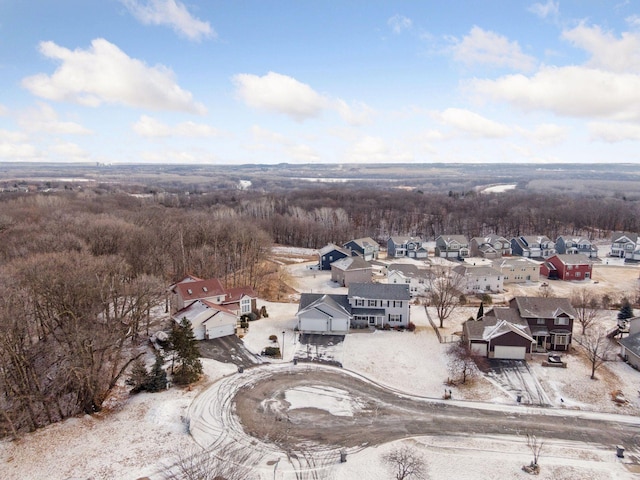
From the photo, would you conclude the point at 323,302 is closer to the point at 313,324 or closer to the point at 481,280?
the point at 313,324

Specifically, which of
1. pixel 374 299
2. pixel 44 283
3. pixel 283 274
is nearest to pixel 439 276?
pixel 374 299

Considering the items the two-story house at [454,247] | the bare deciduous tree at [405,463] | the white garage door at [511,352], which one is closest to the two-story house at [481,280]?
the two-story house at [454,247]

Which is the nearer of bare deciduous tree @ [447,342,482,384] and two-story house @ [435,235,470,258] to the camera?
bare deciduous tree @ [447,342,482,384]

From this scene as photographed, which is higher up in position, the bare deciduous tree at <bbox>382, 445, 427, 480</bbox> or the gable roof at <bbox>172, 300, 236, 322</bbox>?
the gable roof at <bbox>172, 300, 236, 322</bbox>

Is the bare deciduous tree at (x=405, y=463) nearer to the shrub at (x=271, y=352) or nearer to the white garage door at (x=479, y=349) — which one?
the shrub at (x=271, y=352)

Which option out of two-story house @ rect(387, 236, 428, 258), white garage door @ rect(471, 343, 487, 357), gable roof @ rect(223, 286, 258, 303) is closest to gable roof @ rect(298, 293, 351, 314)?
gable roof @ rect(223, 286, 258, 303)

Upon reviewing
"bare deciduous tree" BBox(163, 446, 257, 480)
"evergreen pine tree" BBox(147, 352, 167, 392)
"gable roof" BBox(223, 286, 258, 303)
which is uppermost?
"gable roof" BBox(223, 286, 258, 303)

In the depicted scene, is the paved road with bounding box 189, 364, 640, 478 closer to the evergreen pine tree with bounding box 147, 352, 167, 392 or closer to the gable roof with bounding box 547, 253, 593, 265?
the evergreen pine tree with bounding box 147, 352, 167, 392
